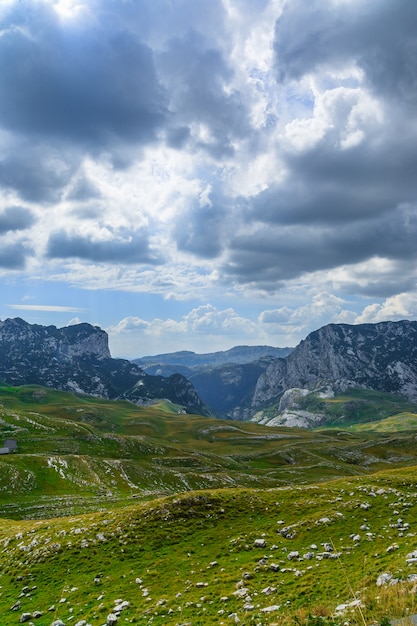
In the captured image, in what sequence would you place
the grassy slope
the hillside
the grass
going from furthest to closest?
the hillside, the grassy slope, the grass

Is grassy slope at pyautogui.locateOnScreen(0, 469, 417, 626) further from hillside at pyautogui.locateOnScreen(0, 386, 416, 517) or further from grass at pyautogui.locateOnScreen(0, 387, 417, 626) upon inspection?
hillside at pyautogui.locateOnScreen(0, 386, 416, 517)

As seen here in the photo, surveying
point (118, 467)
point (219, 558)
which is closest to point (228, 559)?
point (219, 558)

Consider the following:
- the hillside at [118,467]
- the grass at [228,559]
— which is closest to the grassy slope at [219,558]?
the grass at [228,559]

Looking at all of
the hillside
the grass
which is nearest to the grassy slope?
the grass

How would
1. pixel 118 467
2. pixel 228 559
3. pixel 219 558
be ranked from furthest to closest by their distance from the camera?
pixel 118 467, pixel 219 558, pixel 228 559

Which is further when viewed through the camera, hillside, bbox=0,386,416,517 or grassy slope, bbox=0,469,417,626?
hillside, bbox=0,386,416,517

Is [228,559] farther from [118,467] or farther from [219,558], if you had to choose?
[118,467]

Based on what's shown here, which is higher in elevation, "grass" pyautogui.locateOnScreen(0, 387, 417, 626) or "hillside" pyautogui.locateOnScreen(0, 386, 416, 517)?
"grass" pyautogui.locateOnScreen(0, 387, 417, 626)

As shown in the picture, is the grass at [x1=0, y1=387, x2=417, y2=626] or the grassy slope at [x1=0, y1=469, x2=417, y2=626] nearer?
the grass at [x1=0, y1=387, x2=417, y2=626]

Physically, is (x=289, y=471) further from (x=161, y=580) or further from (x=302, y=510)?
(x=161, y=580)

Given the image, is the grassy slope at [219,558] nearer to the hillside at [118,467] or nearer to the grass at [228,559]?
the grass at [228,559]

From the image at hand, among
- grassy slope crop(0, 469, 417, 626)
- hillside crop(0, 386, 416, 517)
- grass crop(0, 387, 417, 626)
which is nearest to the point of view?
grass crop(0, 387, 417, 626)

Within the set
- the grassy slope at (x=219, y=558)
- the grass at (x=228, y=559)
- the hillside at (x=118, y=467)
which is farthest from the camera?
the hillside at (x=118, y=467)

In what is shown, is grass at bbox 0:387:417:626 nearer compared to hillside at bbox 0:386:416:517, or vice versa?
grass at bbox 0:387:417:626
